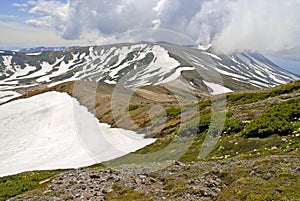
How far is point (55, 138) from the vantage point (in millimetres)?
66000

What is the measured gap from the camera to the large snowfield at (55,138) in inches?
1946

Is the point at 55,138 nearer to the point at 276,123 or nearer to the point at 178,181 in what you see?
the point at 276,123

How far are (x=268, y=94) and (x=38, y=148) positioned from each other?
41413 mm

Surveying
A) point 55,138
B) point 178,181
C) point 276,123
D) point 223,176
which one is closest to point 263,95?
point 276,123

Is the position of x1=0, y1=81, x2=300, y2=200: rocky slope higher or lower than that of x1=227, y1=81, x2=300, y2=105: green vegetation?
lower

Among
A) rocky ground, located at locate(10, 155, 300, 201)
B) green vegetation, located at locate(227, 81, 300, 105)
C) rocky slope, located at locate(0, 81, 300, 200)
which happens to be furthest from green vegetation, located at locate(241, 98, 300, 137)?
green vegetation, located at locate(227, 81, 300, 105)

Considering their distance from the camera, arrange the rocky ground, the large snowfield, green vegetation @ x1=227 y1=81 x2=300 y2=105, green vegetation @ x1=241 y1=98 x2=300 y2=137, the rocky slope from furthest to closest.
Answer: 1. the large snowfield
2. green vegetation @ x1=227 y1=81 x2=300 y2=105
3. green vegetation @ x1=241 y1=98 x2=300 y2=137
4. the rocky ground
5. the rocky slope

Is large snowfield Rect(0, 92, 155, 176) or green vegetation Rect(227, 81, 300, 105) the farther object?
large snowfield Rect(0, 92, 155, 176)

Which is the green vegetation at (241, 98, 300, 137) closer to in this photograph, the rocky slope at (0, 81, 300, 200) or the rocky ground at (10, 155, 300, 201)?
the rocky slope at (0, 81, 300, 200)

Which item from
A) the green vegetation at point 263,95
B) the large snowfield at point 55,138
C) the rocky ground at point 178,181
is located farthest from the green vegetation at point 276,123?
the large snowfield at point 55,138

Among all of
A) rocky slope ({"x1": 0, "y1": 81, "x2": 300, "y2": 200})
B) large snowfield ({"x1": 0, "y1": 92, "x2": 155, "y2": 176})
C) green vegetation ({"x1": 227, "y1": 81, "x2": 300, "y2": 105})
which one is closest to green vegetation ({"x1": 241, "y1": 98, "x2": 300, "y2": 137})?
rocky slope ({"x1": 0, "y1": 81, "x2": 300, "y2": 200})

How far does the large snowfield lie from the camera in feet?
162

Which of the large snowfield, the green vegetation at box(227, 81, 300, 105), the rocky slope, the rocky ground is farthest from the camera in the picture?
the large snowfield

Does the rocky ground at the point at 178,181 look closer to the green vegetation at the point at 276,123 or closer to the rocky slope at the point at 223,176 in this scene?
the rocky slope at the point at 223,176
